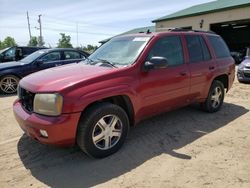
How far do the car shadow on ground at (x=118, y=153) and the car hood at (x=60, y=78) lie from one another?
104 cm

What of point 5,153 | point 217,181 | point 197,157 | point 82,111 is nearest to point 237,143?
point 197,157

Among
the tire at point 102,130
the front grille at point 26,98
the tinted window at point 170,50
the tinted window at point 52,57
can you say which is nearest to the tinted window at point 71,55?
the tinted window at point 52,57

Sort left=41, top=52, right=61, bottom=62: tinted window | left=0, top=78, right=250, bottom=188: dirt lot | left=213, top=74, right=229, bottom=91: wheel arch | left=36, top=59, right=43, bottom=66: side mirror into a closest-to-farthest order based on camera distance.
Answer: left=0, top=78, right=250, bottom=188: dirt lot, left=213, top=74, right=229, bottom=91: wheel arch, left=36, top=59, right=43, bottom=66: side mirror, left=41, top=52, right=61, bottom=62: tinted window

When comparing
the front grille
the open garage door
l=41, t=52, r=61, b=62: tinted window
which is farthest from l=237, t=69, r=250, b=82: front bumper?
the open garage door

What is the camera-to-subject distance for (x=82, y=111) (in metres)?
3.66

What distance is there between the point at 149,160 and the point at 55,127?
55.7 inches

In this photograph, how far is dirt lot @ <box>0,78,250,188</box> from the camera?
342 cm

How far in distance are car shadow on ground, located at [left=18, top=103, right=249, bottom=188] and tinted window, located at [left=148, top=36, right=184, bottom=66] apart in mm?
1284

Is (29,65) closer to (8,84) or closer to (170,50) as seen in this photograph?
(8,84)

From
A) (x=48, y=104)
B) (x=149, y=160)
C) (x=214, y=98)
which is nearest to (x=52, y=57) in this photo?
(x=214, y=98)

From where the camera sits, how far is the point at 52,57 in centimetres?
1011

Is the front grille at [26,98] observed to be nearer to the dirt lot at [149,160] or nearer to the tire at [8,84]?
the dirt lot at [149,160]

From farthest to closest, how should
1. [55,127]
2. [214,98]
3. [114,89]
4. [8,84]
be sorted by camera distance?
[8,84] → [214,98] → [114,89] → [55,127]

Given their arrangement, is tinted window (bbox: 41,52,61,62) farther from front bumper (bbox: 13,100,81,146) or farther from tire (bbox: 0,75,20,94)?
front bumper (bbox: 13,100,81,146)
